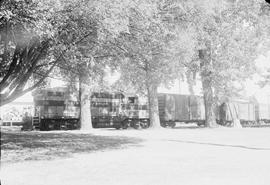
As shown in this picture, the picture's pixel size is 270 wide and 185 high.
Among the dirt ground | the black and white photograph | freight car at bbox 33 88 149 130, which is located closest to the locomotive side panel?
the black and white photograph

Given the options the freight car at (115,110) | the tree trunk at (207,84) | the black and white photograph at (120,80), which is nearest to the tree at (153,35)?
the black and white photograph at (120,80)

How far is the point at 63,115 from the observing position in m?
35.0

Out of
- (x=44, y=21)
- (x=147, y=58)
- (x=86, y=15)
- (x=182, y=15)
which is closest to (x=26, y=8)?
(x=44, y=21)

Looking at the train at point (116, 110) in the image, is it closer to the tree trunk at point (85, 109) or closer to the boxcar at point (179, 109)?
the boxcar at point (179, 109)

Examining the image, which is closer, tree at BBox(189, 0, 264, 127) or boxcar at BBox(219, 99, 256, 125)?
tree at BBox(189, 0, 264, 127)

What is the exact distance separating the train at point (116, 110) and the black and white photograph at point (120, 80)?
0.36ft

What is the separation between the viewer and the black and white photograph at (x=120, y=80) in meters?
10.1

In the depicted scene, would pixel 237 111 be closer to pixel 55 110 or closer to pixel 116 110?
pixel 116 110

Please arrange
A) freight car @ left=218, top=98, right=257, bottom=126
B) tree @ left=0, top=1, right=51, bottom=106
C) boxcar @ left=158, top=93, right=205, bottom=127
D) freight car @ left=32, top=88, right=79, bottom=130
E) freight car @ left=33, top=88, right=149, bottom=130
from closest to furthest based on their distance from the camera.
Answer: tree @ left=0, top=1, right=51, bottom=106, freight car @ left=32, top=88, right=79, bottom=130, freight car @ left=33, top=88, right=149, bottom=130, boxcar @ left=158, top=93, right=205, bottom=127, freight car @ left=218, top=98, right=257, bottom=126

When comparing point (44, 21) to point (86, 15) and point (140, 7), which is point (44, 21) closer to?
point (86, 15)

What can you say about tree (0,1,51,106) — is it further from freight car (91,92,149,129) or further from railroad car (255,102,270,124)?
railroad car (255,102,270,124)

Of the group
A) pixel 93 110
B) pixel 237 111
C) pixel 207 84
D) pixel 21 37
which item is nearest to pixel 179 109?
pixel 207 84

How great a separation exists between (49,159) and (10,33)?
5.64 m

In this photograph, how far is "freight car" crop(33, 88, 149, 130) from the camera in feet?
112
